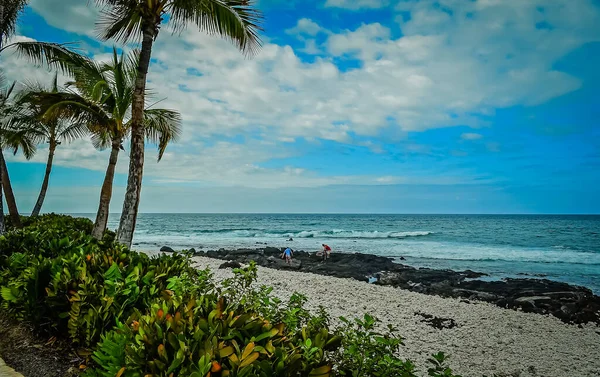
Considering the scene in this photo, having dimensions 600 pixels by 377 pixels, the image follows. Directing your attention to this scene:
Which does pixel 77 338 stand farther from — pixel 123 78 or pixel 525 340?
pixel 123 78

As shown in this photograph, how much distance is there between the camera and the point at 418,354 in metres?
6.39

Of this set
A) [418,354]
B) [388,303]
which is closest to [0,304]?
[418,354]

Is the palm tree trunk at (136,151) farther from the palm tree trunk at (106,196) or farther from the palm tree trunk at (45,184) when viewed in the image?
the palm tree trunk at (45,184)

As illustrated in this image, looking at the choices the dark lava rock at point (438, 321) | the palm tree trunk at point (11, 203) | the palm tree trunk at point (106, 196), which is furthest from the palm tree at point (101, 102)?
Answer: the dark lava rock at point (438, 321)

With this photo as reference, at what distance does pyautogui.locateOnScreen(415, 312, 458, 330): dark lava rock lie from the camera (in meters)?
8.28

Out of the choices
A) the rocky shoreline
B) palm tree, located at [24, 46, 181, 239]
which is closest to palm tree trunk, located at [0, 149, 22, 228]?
palm tree, located at [24, 46, 181, 239]

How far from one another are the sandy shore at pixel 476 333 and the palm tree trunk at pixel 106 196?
13.4ft

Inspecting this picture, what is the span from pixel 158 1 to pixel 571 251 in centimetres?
3390

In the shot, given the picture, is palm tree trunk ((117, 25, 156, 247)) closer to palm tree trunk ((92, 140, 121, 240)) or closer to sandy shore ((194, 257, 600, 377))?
sandy shore ((194, 257, 600, 377))

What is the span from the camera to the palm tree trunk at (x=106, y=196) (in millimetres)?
10617

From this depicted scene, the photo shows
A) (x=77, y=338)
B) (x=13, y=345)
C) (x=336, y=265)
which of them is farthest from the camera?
(x=336, y=265)

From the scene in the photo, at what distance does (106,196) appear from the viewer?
35.6 ft

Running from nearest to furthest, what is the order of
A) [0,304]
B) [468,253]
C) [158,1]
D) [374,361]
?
[374,361] < [0,304] < [158,1] < [468,253]

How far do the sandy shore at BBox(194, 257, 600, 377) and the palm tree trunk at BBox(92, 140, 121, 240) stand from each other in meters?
4.08
